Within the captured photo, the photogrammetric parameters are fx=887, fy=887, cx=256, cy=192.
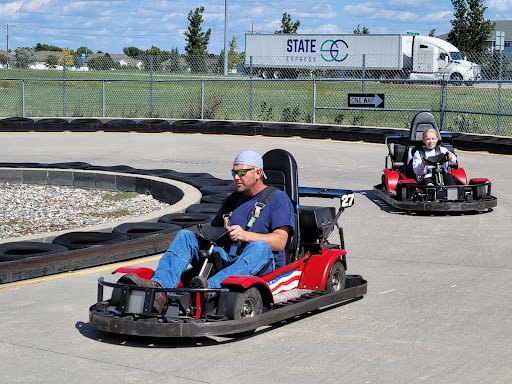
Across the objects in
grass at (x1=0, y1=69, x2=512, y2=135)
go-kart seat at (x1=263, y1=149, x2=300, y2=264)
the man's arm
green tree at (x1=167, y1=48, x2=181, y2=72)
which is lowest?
the man's arm

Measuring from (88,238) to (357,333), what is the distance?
336 cm

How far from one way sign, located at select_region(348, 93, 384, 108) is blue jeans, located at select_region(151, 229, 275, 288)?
58.3 ft

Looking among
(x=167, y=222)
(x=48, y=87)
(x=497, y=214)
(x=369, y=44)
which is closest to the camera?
(x=167, y=222)

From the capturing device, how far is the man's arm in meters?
5.63

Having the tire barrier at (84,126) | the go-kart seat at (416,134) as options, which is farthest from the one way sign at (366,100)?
the go-kart seat at (416,134)

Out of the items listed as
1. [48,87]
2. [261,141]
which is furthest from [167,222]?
[48,87]

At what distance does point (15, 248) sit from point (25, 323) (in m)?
1.94

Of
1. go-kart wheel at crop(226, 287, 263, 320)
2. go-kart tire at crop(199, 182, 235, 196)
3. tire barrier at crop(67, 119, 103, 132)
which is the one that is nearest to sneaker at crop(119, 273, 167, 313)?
go-kart wheel at crop(226, 287, 263, 320)

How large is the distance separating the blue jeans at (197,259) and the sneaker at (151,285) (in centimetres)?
8

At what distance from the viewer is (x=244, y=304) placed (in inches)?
209

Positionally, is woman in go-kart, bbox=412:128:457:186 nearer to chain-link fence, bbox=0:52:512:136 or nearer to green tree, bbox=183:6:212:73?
chain-link fence, bbox=0:52:512:136

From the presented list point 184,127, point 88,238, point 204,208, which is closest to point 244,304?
point 88,238

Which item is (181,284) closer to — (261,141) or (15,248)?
(15,248)

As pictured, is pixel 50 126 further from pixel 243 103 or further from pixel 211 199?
pixel 243 103
